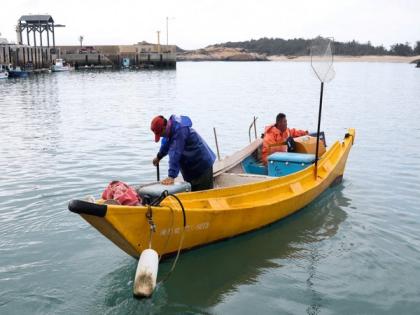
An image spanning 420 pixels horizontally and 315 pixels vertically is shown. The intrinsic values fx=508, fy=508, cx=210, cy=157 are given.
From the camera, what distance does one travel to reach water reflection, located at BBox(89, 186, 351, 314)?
669cm

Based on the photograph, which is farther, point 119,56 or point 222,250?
point 119,56

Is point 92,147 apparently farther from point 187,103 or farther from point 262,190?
point 187,103

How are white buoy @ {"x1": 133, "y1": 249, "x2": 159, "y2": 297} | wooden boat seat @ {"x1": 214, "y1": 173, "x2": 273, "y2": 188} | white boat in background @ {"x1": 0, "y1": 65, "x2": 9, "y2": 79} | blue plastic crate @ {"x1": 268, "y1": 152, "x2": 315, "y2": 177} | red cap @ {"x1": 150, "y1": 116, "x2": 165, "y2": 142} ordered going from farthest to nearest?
→ white boat in background @ {"x1": 0, "y1": 65, "x2": 9, "y2": 79} → blue plastic crate @ {"x1": 268, "y1": 152, "x2": 315, "y2": 177} → wooden boat seat @ {"x1": 214, "y1": 173, "x2": 273, "y2": 188} → red cap @ {"x1": 150, "y1": 116, "x2": 165, "y2": 142} → white buoy @ {"x1": 133, "y1": 249, "x2": 159, "y2": 297}

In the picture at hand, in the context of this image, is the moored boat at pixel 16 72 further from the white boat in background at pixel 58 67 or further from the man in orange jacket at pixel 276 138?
the man in orange jacket at pixel 276 138

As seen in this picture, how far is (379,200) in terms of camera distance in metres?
11.5

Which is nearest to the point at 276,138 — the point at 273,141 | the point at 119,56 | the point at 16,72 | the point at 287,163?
the point at 273,141

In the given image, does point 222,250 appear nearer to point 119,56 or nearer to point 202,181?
point 202,181

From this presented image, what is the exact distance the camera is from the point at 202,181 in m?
8.47

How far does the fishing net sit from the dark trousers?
11.3 ft

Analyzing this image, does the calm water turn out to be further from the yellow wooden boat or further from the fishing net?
the fishing net

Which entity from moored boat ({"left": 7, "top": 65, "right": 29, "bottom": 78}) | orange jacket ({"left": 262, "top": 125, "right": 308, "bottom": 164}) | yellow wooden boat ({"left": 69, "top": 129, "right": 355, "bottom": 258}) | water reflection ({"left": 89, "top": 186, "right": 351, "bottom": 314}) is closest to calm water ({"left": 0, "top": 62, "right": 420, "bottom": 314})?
water reflection ({"left": 89, "top": 186, "right": 351, "bottom": 314})

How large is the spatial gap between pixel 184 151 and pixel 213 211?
119cm

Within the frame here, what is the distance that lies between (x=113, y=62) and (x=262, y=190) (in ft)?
289

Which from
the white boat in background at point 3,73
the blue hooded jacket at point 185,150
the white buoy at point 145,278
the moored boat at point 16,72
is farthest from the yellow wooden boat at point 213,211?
the moored boat at point 16,72
